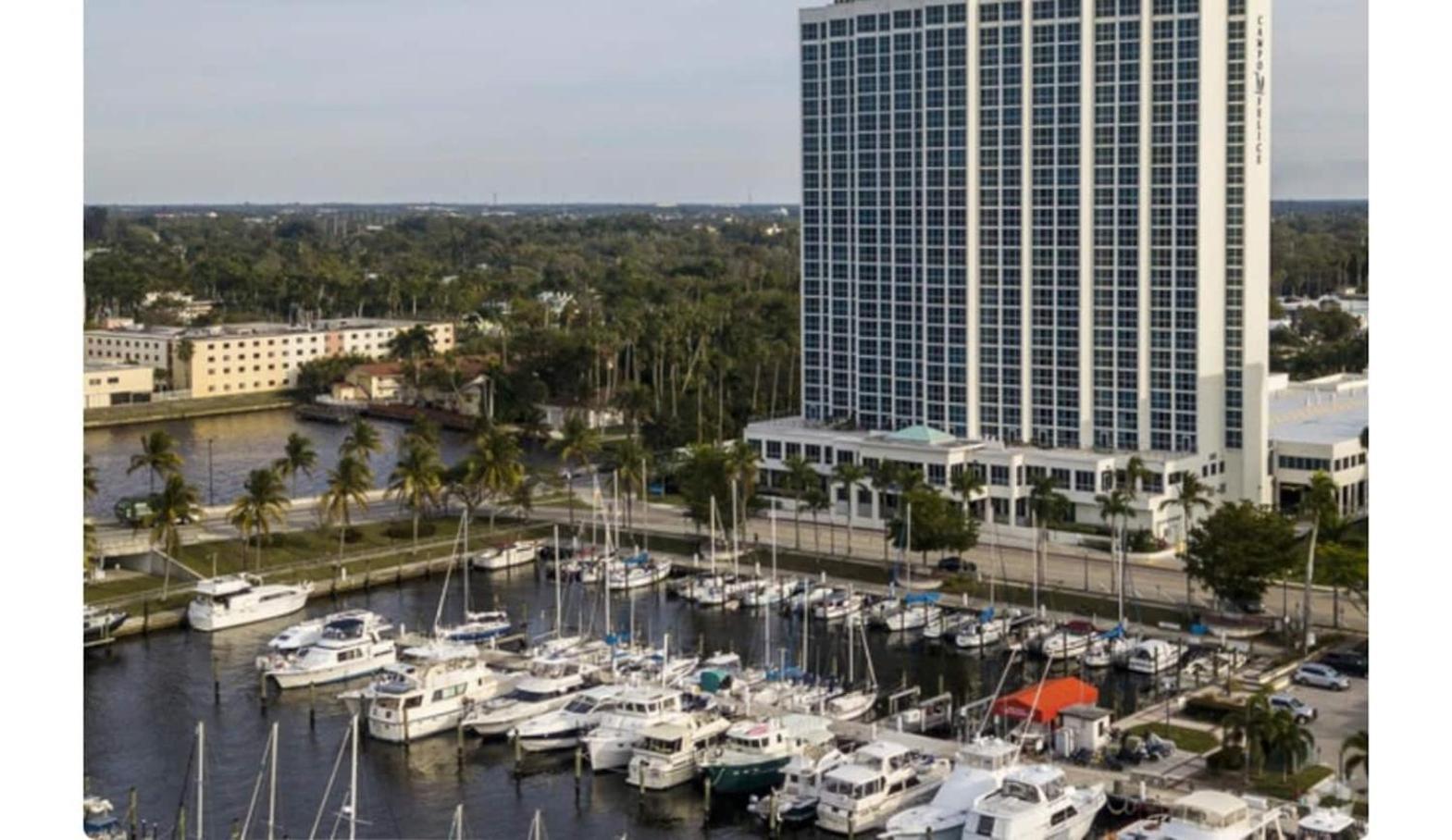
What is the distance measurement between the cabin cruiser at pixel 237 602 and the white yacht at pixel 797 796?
1004 centimetres

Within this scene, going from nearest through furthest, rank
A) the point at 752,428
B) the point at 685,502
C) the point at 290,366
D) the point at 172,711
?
1. the point at 172,711
2. the point at 685,502
3. the point at 752,428
4. the point at 290,366

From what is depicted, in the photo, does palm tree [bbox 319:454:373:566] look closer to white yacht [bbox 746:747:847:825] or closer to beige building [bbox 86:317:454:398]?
white yacht [bbox 746:747:847:825]

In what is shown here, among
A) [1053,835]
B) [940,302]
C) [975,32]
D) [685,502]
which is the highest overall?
[975,32]

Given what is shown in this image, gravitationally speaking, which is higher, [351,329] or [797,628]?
[351,329]

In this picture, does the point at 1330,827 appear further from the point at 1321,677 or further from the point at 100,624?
the point at 100,624

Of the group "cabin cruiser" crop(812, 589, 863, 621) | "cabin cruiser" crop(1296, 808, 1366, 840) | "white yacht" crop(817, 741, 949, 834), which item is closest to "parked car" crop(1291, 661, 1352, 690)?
"cabin cruiser" crop(1296, 808, 1366, 840)

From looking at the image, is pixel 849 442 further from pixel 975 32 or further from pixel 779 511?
pixel 975 32

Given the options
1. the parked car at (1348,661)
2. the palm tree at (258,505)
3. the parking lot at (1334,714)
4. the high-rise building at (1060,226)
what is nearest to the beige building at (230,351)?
the high-rise building at (1060,226)

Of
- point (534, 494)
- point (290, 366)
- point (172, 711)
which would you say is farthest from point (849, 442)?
point (290, 366)

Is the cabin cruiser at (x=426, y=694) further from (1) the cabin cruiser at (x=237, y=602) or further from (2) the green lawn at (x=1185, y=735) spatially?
(2) the green lawn at (x=1185, y=735)

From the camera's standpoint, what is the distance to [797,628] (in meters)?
26.7

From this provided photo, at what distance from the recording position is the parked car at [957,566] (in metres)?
29.1

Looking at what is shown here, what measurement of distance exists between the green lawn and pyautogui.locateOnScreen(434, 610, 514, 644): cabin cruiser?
28.9 feet

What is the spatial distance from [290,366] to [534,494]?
22.1 metres
